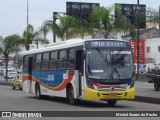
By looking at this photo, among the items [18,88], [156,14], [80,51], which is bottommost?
[18,88]

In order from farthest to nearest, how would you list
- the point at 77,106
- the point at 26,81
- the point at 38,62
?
the point at 26,81 → the point at 38,62 → the point at 77,106

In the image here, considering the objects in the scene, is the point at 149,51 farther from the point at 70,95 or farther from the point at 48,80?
the point at 70,95

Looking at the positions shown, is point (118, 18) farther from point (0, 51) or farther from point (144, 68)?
point (144, 68)

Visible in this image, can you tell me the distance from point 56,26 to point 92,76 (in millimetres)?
20084

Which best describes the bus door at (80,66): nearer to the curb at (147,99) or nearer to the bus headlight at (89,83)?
the bus headlight at (89,83)

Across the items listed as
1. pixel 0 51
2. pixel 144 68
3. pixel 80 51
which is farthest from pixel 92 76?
pixel 144 68

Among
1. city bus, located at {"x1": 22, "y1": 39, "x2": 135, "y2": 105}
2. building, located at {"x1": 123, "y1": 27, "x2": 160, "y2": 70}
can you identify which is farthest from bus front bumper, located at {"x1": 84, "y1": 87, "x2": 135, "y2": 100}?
building, located at {"x1": 123, "y1": 27, "x2": 160, "y2": 70}

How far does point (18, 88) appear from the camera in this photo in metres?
42.3

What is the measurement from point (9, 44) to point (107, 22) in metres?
21.4

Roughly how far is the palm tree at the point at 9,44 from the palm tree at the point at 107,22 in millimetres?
17258

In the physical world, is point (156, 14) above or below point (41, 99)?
above

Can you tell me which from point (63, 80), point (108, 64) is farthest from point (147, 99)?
point (63, 80)

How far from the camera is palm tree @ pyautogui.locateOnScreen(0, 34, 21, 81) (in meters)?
52.7

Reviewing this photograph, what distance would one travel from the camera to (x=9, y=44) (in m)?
54.7
